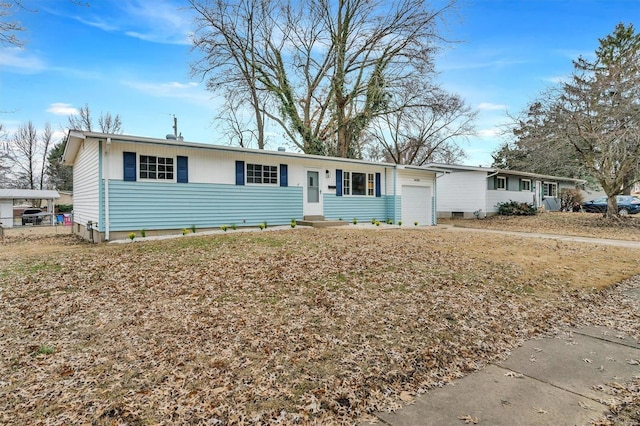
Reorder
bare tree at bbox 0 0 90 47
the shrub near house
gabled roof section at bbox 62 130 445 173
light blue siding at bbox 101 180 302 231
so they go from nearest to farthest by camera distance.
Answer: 1. bare tree at bbox 0 0 90 47
2. gabled roof section at bbox 62 130 445 173
3. light blue siding at bbox 101 180 302 231
4. the shrub near house

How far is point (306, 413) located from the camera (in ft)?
8.05

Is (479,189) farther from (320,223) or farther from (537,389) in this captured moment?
(537,389)

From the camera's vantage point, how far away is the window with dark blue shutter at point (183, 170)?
1084 centimetres

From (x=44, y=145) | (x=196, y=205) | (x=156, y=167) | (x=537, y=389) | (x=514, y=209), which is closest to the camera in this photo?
(x=537, y=389)

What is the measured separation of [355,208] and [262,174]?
15.1 feet

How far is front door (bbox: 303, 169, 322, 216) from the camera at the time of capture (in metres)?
13.8

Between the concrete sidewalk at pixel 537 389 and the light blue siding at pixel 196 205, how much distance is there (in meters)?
9.66

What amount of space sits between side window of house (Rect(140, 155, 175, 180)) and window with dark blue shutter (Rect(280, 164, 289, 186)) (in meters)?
3.83

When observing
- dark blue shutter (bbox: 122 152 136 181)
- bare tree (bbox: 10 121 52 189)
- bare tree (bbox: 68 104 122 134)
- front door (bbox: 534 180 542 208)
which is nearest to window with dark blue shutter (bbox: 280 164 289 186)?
dark blue shutter (bbox: 122 152 136 181)

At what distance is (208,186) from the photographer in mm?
11430

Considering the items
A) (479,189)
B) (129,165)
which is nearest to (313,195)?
(129,165)

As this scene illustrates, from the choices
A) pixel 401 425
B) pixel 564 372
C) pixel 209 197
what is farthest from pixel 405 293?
pixel 209 197

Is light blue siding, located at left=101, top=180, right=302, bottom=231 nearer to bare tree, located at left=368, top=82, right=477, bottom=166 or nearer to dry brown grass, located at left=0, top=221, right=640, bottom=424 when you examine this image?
dry brown grass, located at left=0, top=221, right=640, bottom=424

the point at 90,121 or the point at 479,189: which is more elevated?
the point at 90,121
